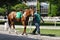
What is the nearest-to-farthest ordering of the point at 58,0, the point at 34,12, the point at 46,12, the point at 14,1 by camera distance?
the point at 34,12 < the point at 14,1 < the point at 58,0 < the point at 46,12

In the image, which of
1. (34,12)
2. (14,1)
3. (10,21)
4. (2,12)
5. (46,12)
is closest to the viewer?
(34,12)

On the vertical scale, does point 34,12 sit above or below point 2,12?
above

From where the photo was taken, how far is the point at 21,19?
2284 centimetres

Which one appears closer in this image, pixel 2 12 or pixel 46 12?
pixel 2 12

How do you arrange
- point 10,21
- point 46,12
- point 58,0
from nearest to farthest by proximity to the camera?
point 10,21 → point 58,0 → point 46,12

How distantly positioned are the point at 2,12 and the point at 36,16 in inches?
1707

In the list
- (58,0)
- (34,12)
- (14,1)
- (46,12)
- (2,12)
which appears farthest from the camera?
(46,12)

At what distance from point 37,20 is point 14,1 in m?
15.1

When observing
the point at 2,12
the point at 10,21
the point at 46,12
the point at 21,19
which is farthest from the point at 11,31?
the point at 46,12

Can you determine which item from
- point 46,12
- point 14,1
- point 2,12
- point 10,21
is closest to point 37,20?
point 10,21

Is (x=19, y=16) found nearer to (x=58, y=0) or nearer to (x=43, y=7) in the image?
(x=58, y=0)

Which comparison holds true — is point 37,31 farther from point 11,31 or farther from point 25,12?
point 11,31

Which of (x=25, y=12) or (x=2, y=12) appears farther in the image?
(x=2, y=12)

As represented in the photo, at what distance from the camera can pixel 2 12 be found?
64688mm
